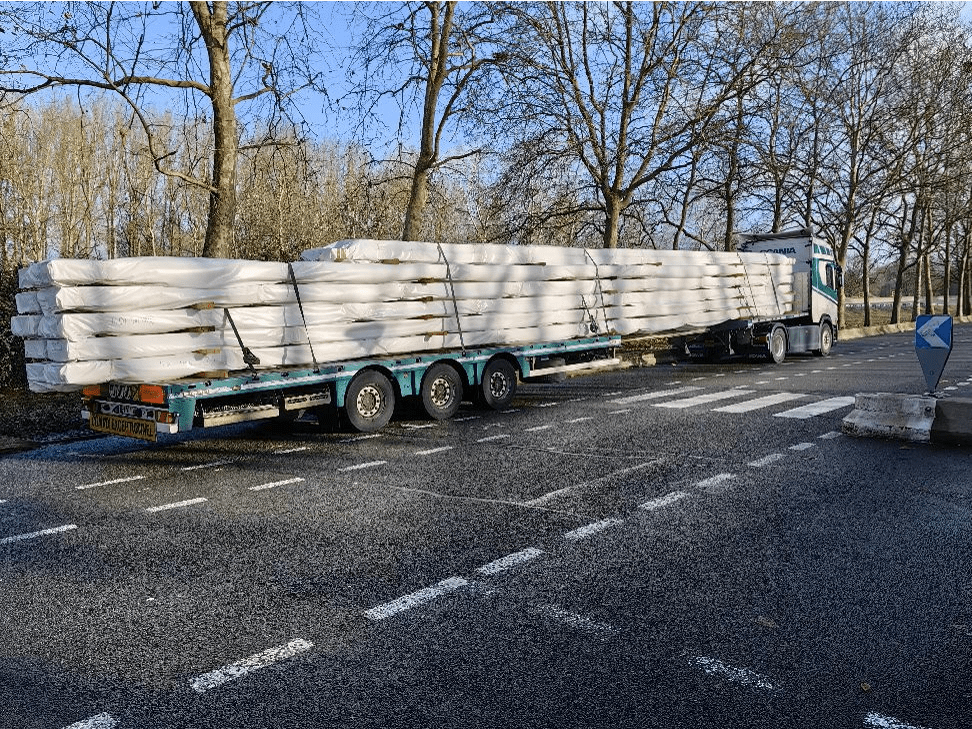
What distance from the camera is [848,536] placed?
5438 millimetres

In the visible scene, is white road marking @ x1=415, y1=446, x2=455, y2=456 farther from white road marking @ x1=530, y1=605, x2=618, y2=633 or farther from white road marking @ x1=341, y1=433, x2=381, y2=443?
white road marking @ x1=530, y1=605, x2=618, y2=633

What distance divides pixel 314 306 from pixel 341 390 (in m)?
1.15

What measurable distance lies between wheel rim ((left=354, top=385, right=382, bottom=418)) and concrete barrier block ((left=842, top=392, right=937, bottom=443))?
6.11m

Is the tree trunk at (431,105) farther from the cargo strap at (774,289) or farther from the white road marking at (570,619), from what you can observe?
the white road marking at (570,619)

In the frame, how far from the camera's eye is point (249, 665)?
3.53 m

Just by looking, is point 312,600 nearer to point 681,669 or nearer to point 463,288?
point 681,669

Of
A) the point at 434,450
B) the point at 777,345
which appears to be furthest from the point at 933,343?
the point at 777,345

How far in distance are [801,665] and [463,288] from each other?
8.76 m

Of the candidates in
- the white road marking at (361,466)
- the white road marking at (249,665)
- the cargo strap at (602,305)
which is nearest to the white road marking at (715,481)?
the white road marking at (361,466)

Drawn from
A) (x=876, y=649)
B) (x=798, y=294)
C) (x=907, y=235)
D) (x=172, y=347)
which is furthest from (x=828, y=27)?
(x=876, y=649)

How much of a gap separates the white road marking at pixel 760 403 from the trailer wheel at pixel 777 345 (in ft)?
20.6

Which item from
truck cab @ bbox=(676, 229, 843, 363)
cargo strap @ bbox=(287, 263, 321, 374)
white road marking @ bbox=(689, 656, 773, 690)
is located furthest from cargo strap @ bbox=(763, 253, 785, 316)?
white road marking @ bbox=(689, 656, 773, 690)

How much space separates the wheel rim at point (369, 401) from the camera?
10203mm

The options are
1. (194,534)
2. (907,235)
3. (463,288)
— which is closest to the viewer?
(194,534)
